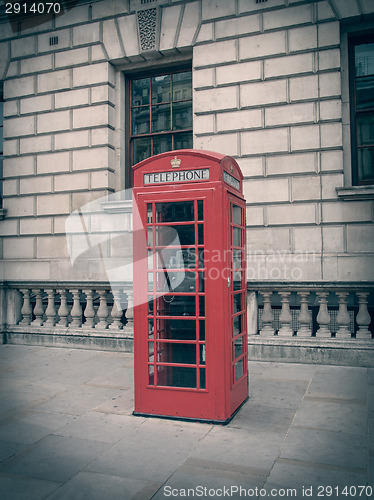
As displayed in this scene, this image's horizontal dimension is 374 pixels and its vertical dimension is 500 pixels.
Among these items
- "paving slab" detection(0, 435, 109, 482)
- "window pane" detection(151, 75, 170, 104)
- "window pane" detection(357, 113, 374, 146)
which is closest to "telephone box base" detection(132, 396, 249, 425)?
"paving slab" detection(0, 435, 109, 482)

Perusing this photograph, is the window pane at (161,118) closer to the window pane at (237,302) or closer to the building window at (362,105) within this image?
the building window at (362,105)

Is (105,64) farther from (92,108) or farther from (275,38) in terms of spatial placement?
(275,38)

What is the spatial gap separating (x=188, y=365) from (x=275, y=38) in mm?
6261

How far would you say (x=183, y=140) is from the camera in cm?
887

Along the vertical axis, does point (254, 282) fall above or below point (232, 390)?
above

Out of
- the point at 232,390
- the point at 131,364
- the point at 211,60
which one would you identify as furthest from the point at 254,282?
the point at 211,60

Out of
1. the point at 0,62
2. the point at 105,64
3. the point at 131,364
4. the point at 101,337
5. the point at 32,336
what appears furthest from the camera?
the point at 0,62

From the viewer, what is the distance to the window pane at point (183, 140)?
28.9 feet

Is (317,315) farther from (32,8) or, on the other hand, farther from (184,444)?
(32,8)

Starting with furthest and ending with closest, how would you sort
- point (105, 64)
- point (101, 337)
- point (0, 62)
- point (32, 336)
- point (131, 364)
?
point (0, 62)
point (105, 64)
point (32, 336)
point (101, 337)
point (131, 364)

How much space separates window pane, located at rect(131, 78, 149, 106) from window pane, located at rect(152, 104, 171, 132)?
1.09 ft

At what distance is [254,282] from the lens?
6.90 meters

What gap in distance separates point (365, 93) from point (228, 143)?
102 inches

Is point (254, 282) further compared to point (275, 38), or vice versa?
point (275, 38)
